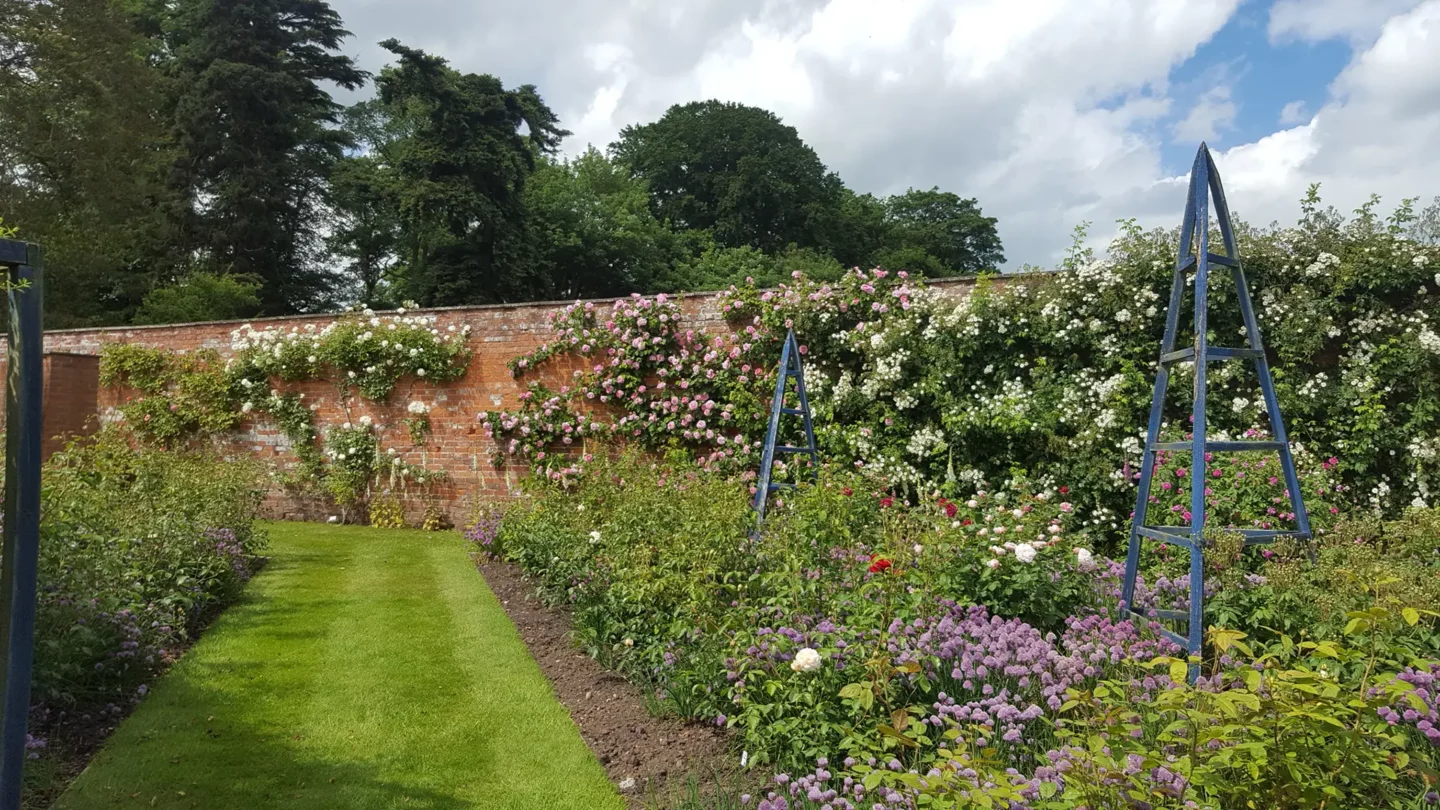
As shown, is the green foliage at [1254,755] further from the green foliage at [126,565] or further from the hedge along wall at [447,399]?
the hedge along wall at [447,399]

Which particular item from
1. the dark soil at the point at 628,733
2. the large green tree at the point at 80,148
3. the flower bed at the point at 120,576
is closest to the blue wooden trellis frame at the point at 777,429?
the dark soil at the point at 628,733

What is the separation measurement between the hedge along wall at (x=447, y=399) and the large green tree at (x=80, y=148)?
33.3 ft

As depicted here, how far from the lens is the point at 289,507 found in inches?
411

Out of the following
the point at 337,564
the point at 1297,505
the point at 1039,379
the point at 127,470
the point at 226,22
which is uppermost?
the point at 226,22

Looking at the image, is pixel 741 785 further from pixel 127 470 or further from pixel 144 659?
pixel 127 470

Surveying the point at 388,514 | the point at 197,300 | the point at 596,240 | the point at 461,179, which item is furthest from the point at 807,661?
the point at 596,240

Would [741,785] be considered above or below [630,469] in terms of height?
below

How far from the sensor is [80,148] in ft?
61.9

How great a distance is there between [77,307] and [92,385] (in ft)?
35.4

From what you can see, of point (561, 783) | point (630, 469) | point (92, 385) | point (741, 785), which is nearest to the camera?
point (741, 785)

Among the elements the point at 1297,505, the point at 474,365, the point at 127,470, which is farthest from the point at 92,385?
the point at 1297,505

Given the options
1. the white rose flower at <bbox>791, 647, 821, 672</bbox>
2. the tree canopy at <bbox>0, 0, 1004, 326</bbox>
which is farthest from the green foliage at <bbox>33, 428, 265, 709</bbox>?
the tree canopy at <bbox>0, 0, 1004, 326</bbox>

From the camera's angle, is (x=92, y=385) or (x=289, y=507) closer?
(x=289, y=507)

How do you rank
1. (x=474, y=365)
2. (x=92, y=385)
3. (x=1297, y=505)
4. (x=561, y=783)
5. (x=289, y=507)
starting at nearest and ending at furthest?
(x=561, y=783), (x=1297, y=505), (x=474, y=365), (x=289, y=507), (x=92, y=385)
